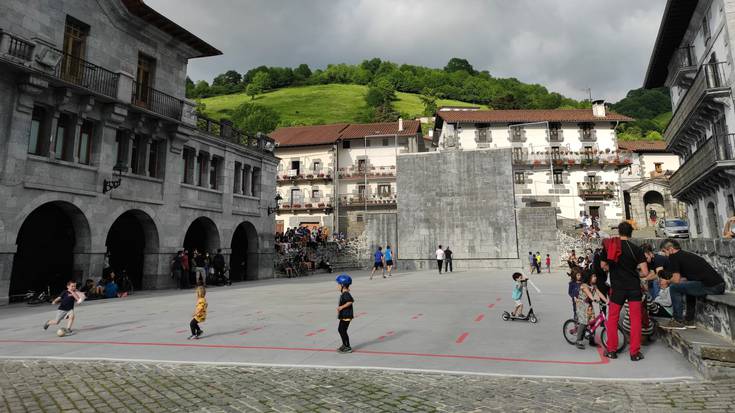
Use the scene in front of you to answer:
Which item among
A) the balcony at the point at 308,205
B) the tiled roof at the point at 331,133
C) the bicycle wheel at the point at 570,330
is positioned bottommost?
the bicycle wheel at the point at 570,330

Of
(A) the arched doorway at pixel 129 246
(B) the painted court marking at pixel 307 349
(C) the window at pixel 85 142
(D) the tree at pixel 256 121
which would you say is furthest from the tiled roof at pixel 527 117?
(B) the painted court marking at pixel 307 349

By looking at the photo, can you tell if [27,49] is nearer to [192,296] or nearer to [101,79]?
[101,79]

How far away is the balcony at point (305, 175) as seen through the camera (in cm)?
5289

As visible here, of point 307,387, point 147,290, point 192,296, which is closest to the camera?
point 307,387

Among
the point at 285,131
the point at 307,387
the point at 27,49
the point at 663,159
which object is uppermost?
the point at 285,131

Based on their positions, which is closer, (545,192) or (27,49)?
(27,49)

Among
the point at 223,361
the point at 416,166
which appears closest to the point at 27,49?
the point at 223,361

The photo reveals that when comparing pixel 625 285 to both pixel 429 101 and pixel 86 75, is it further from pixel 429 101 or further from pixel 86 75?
pixel 429 101

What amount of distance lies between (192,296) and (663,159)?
215 feet

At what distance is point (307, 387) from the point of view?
548cm

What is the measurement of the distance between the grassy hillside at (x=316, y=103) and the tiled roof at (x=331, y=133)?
3016 cm

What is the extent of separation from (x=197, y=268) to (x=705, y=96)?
86.3 ft

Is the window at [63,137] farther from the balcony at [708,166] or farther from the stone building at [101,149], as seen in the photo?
the balcony at [708,166]

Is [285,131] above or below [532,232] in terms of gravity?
above
